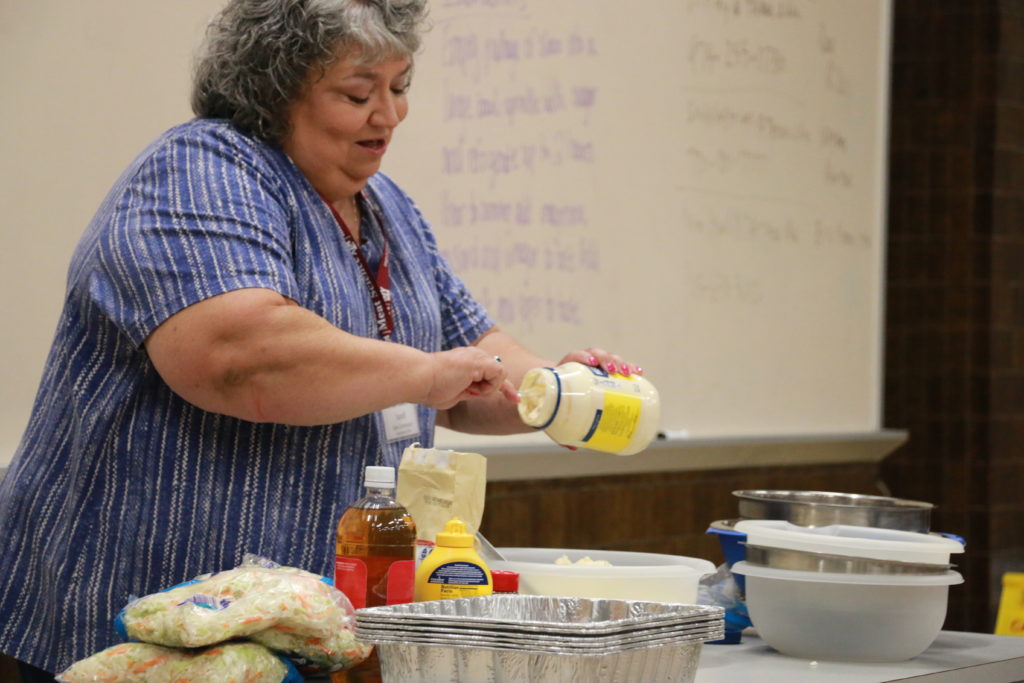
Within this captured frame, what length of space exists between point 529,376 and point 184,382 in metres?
0.42

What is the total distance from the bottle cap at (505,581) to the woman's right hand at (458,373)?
252 millimetres

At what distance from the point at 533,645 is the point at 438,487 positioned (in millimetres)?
456

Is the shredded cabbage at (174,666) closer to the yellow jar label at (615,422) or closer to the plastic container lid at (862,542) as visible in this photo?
the yellow jar label at (615,422)

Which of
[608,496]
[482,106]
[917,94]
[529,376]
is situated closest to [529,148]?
[482,106]

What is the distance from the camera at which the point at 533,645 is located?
1.22 metres

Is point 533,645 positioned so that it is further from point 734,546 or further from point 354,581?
point 734,546

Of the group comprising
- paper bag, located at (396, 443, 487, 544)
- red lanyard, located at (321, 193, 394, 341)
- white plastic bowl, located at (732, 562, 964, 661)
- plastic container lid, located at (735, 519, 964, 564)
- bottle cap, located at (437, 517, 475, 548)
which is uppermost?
red lanyard, located at (321, 193, 394, 341)

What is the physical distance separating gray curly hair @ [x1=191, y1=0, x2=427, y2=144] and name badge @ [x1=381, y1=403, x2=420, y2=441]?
0.41m

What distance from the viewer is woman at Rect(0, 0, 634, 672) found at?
1.63 m

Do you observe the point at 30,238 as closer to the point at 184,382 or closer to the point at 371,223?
the point at 371,223

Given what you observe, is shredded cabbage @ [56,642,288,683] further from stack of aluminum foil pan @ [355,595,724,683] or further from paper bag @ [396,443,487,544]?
paper bag @ [396,443,487,544]

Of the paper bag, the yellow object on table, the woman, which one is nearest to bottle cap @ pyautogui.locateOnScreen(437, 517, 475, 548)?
the paper bag

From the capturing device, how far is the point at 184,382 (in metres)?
1.62

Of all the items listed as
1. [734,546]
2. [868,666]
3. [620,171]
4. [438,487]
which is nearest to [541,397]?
[438,487]
